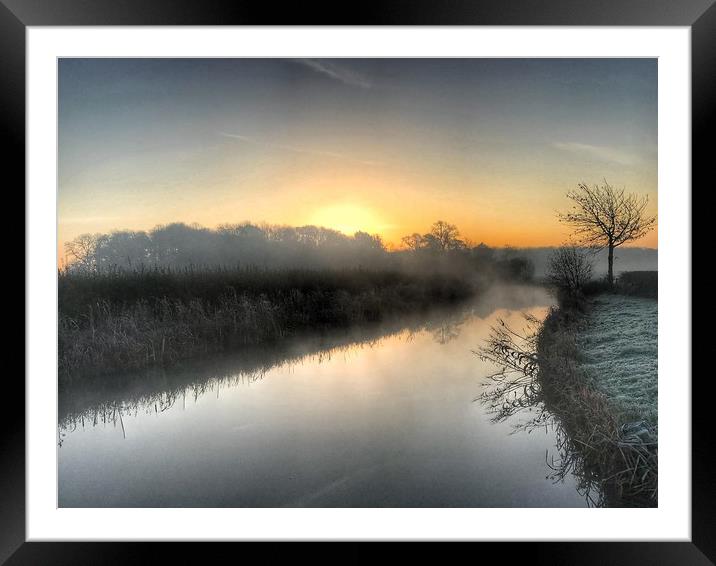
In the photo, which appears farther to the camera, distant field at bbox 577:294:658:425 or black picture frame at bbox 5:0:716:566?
distant field at bbox 577:294:658:425

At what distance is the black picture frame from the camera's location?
153 centimetres

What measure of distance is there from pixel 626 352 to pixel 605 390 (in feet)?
0.80

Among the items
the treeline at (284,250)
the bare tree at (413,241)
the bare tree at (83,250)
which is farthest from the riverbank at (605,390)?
the bare tree at (83,250)

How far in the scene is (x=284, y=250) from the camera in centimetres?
235

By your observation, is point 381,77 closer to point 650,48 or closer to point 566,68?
point 566,68

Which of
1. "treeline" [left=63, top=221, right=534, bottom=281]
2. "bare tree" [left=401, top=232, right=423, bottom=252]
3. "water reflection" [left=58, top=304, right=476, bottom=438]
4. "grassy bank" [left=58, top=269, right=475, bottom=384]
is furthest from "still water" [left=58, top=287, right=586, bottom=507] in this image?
"bare tree" [left=401, top=232, right=423, bottom=252]

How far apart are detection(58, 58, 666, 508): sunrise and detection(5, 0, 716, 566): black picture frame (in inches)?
22.8

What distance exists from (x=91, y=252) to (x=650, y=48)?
114 inches

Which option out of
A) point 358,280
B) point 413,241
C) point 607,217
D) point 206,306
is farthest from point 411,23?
point 206,306

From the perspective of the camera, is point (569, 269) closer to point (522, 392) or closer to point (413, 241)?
point (522, 392)

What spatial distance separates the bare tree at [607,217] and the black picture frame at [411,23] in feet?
2.21

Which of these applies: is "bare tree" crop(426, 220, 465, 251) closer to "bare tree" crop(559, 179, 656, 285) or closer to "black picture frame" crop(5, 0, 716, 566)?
"bare tree" crop(559, 179, 656, 285)

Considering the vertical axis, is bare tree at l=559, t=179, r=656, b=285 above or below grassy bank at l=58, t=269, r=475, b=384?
above

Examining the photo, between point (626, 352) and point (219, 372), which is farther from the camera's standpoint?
point (219, 372)
